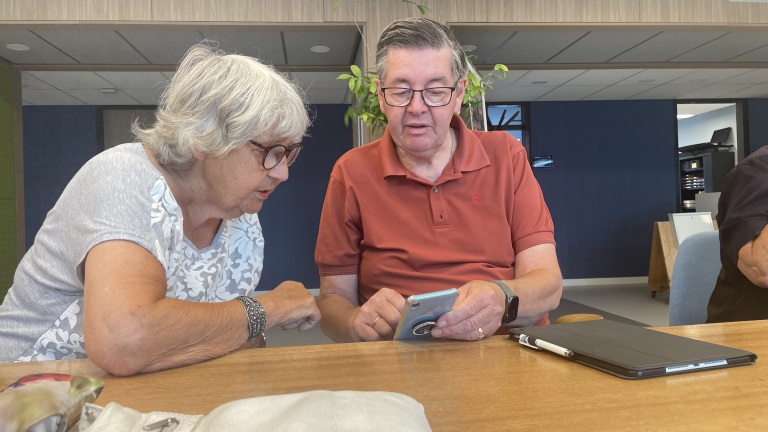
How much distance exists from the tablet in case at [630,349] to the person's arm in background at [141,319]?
0.58 metres

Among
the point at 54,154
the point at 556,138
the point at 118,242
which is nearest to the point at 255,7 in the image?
the point at 118,242

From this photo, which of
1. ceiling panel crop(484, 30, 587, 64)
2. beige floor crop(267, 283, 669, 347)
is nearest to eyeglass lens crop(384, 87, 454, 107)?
beige floor crop(267, 283, 669, 347)

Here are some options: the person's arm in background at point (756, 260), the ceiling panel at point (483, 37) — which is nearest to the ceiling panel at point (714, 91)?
the ceiling panel at point (483, 37)

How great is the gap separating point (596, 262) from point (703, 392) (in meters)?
9.67

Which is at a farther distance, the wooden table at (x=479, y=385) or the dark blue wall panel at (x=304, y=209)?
the dark blue wall panel at (x=304, y=209)

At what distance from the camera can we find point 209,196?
139 cm

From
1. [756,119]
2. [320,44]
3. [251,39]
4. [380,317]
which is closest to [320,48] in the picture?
[320,44]

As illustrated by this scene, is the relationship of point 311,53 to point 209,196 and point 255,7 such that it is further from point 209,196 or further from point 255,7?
point 209,196

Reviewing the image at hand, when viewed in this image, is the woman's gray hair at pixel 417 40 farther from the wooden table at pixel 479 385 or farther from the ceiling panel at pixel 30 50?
the ceiling panel at pixel 30 50

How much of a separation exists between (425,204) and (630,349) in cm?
93

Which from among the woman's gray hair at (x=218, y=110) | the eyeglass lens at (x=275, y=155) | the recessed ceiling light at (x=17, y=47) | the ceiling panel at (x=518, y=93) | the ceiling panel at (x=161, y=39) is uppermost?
the ceiling panel at (x=518, y=93)

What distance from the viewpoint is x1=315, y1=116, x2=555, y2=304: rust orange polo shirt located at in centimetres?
181

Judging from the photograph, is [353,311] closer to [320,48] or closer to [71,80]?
[320,48]

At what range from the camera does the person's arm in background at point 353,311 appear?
139 centimetres
